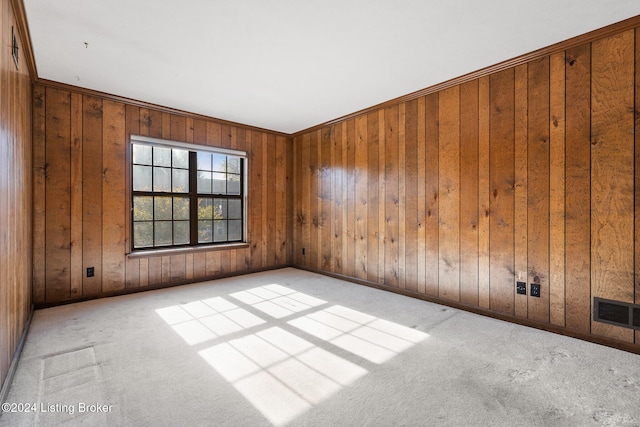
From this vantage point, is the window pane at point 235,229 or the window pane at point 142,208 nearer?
the window pane at point 142,208

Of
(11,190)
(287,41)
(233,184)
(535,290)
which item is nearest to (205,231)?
(233,184)

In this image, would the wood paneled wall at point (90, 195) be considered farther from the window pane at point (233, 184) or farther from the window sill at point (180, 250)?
the window pane at point (233, 184)

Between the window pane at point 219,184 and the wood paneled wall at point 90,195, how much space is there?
50 cm

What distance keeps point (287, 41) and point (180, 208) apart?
285 centimetres

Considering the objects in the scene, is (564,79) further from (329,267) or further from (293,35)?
(329,267)

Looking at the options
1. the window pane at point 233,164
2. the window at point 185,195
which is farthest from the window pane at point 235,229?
the window pane at point 233,164

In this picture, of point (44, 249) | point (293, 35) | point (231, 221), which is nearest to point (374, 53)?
point (293, 35)

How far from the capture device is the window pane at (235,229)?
4.79m

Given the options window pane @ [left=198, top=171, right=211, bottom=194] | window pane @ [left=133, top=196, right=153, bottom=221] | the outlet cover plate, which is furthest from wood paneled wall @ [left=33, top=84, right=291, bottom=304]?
the outlet cover plate

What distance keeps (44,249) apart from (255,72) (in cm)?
294

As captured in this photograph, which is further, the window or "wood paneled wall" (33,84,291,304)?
the window

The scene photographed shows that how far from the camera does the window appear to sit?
3.91 m

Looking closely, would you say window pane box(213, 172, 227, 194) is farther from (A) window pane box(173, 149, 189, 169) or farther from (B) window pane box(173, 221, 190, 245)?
(B) window pane box(173, 221, 190, 245)

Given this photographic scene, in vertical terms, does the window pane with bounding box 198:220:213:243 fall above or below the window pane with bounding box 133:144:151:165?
below
